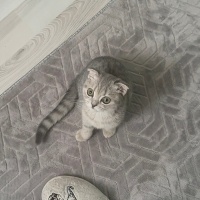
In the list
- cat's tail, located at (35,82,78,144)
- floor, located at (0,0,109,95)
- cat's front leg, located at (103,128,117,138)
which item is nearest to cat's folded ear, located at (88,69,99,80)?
cat's tail, located at (35,82,78,144)

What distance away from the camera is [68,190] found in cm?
167

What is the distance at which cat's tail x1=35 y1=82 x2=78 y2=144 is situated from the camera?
5.55ft

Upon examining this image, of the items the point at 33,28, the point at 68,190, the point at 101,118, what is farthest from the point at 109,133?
the point at 33,28

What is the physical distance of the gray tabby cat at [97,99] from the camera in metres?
1.32

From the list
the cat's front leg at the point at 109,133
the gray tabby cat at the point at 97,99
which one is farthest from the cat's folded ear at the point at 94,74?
the cat's front leg at the point at 109,133

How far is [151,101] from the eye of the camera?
6.02 feet

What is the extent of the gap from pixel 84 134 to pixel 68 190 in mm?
338

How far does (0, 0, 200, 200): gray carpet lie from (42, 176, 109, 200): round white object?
0.07 metres

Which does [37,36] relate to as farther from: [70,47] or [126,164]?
[126,164]

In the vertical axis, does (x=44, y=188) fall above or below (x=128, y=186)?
above

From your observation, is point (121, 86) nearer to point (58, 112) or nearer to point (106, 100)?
point (106, 100)

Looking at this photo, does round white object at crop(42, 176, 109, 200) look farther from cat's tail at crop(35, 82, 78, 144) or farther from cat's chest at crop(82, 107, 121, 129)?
cat's chest at crop(82, 107, 121, 129)

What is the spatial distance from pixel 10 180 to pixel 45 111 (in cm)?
47

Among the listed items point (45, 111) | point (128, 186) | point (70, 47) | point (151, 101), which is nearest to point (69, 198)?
point (128, 186)
